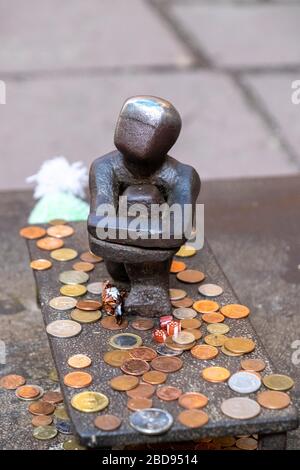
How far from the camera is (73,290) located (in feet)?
6.97

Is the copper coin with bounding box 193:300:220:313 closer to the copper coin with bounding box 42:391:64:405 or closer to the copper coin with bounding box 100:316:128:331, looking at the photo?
the copper coin with bounding box 100:316:128:331

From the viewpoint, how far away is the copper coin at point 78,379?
179 cm

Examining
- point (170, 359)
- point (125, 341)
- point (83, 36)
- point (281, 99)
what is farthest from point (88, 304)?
point (83, 36)

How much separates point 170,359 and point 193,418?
0.20 metres

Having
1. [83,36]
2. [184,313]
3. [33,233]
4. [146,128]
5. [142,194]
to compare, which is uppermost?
[83,36]

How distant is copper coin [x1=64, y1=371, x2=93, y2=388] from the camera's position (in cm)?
179

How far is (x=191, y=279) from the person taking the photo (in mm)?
2201

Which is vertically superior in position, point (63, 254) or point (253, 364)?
point (63, 254)

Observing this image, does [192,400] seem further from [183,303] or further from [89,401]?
[183,303]

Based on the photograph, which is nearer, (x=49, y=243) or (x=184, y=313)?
(x=184, y=313)

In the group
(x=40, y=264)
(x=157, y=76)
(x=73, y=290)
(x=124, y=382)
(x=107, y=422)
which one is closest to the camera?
(x=107, y=422)

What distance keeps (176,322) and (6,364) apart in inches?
18.1

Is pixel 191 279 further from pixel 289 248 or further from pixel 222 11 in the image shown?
pixel 222 11
